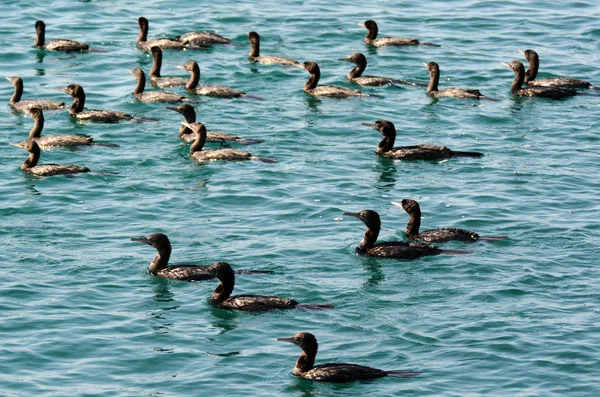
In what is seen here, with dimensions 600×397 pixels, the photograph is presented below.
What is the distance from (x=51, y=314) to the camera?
21.9m

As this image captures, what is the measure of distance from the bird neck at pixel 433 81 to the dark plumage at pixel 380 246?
9963mm

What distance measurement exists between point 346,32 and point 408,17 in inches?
118

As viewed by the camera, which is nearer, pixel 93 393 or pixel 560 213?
pixel 93 393

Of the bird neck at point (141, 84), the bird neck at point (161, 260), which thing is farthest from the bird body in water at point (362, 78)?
the bird neck at point (161, 260)

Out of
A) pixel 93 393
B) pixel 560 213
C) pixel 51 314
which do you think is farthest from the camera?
pixel 560 213

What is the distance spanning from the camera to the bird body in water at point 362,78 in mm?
34969

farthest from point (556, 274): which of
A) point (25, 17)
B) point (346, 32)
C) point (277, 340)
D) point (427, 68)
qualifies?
point (25, 17)

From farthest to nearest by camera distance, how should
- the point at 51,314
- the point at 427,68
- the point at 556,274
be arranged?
the point at 427,68
the point at 556,274
the point at 51,314

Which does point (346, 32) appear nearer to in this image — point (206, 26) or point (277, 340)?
point (206, 26)

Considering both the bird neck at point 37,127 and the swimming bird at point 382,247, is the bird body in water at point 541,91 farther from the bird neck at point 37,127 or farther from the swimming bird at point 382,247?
the bird neck at point 37,127

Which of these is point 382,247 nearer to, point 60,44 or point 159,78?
point 159,78

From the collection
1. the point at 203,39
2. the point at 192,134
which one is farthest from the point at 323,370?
the point at 203,39

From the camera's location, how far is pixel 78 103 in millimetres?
32375

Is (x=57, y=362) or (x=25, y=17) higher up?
(x=25, y=17)
